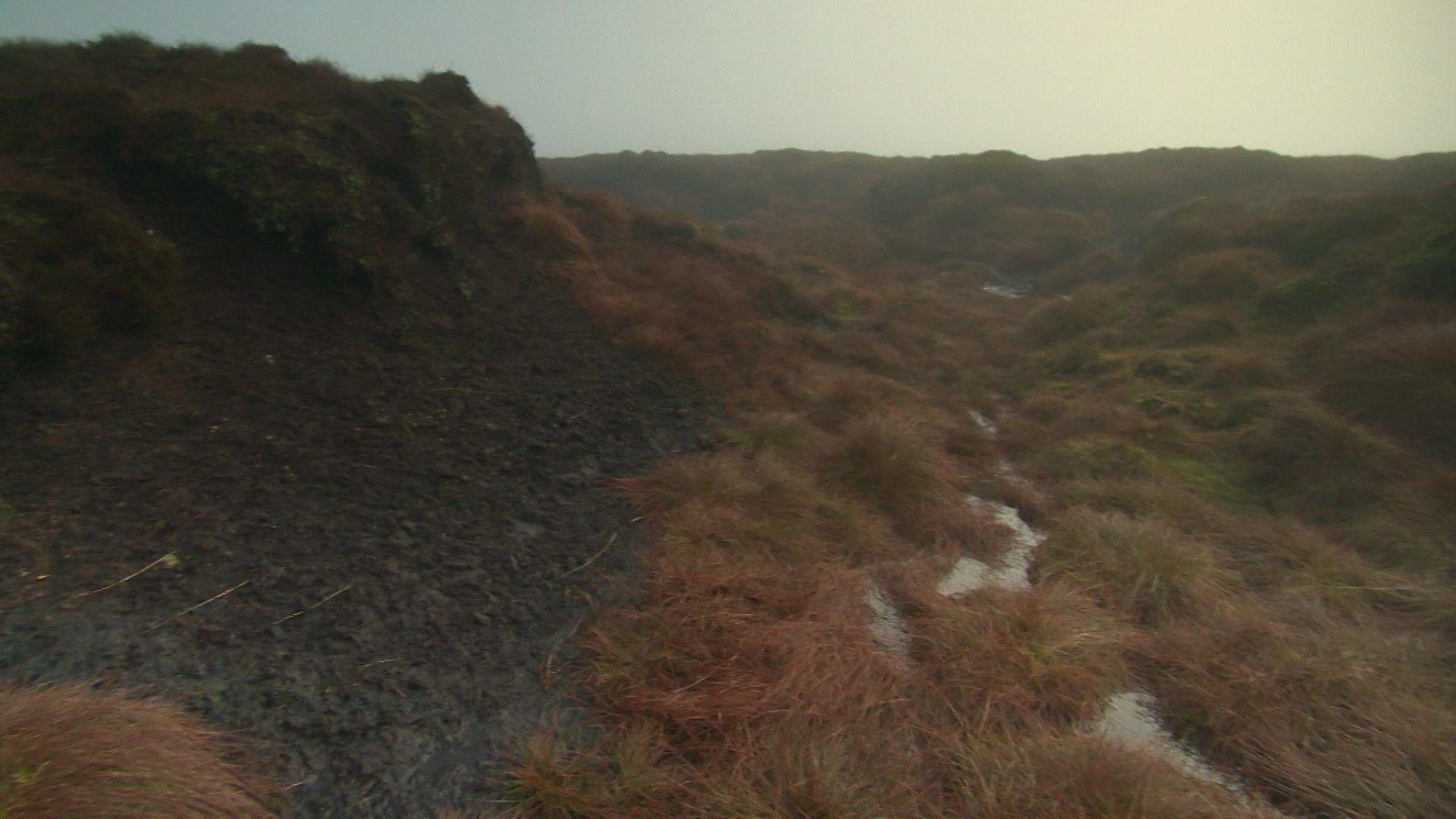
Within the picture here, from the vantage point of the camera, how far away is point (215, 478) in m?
3.20

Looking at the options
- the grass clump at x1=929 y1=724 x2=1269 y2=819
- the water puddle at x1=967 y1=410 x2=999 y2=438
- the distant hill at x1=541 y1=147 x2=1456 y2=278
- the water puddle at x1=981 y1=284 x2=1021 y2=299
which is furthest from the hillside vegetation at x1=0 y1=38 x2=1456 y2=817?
the distant hill at x1=541 y1=147 x2=1456 y2=278

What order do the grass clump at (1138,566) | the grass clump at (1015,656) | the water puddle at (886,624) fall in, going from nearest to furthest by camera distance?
1. the grass clump at (1015,656)
2. the water puddle at (886,624)
3. the grass clump at (1138,566)

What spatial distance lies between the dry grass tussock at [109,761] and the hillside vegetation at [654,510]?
0.09ft

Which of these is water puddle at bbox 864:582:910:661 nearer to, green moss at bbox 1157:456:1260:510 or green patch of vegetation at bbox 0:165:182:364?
green moss at bbox 1157:456:1260:510

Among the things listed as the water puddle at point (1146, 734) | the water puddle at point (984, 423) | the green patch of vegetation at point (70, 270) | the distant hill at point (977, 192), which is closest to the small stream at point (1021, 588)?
the water puddle at point (1146, 734)

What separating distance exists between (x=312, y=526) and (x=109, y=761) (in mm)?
1441

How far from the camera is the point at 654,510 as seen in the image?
163 inches

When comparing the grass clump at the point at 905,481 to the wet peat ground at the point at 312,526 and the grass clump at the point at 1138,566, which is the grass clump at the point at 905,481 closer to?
the grass clump at the point at 1138,566

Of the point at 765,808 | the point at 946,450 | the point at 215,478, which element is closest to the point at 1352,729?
the point at 765,808

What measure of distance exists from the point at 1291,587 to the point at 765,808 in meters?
3.42

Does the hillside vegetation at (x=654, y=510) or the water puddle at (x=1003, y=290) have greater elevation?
the hillside vegetation at (x=654, y=510)

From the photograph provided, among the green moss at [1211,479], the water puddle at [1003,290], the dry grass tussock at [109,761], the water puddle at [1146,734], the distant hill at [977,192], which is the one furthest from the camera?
the distant hill at [977,192]

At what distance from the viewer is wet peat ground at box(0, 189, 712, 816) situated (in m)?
2.28

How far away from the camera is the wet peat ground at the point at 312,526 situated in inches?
89.8
